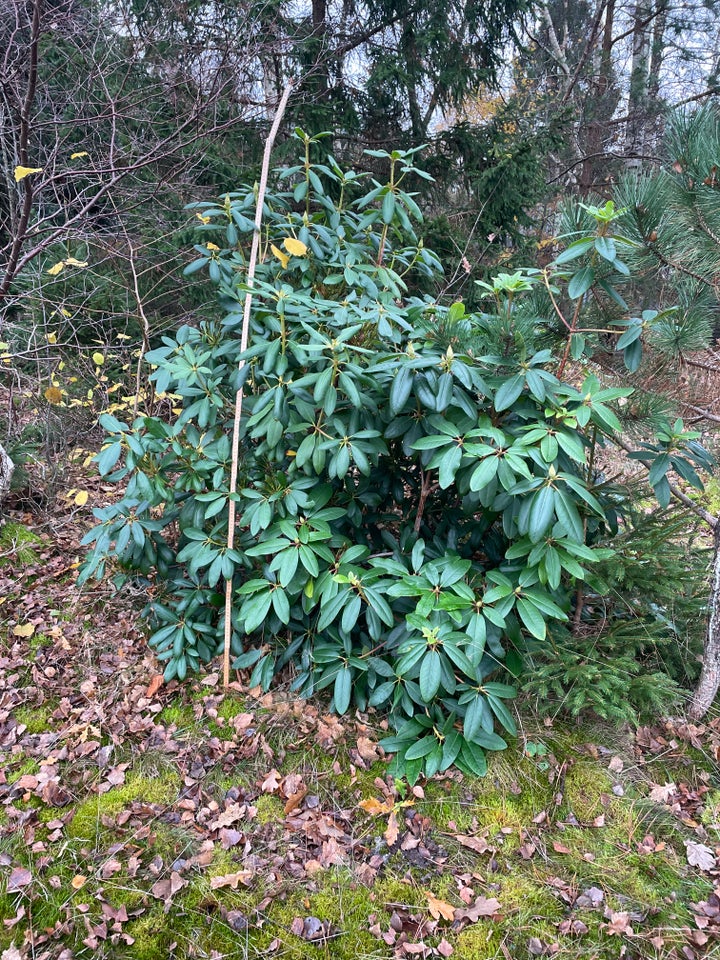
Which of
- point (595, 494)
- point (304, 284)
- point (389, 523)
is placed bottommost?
point (389, 523)

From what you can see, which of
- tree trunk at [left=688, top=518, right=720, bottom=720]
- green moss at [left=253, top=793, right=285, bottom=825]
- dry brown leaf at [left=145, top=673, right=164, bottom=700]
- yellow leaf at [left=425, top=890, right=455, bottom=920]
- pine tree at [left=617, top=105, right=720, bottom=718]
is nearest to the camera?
yellow leaf at [left=425, top=890, right=455, bottom=920]

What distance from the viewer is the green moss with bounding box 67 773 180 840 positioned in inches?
70.7

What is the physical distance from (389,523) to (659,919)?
162 cm

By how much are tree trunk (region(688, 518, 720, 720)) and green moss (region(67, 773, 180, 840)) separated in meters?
2.01

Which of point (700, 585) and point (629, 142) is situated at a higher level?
point (629, 142)

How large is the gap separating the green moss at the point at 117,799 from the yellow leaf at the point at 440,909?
36.4 inches

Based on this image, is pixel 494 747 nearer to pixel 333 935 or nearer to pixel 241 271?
pixel 333 935

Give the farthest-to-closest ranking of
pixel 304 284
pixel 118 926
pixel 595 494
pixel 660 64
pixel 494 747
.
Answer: pixel 660 64 < pixel 304 284 < pixel 595 494 < pixel 494 747 < pixel 118 926

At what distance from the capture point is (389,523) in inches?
99.0

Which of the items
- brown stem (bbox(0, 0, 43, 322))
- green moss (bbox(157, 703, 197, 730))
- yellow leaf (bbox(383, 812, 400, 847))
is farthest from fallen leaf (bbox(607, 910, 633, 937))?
brown stem (bbox(0, 0, 43, 322))

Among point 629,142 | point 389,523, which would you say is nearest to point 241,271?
point 389,523

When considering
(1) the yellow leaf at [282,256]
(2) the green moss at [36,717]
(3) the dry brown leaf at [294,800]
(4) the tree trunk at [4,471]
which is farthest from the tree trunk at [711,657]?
(4) the tree trunk at [4,471]

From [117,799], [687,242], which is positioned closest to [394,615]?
[117,799]

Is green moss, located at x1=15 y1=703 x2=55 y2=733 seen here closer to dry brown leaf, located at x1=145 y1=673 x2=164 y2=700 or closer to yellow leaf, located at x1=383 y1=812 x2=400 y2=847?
dry brown leaf, located at x1=145 y1=673 x2=164 y2=700
